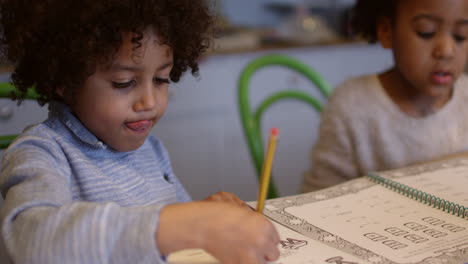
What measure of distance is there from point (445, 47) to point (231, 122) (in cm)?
132

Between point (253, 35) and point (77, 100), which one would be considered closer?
point (77, 100)

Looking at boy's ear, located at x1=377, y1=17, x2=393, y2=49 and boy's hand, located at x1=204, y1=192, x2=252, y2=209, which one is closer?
boy's hand, located at x1=204, y1=192, x2=252, y2=209

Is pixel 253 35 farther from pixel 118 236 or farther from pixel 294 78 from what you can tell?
pixel 118 236

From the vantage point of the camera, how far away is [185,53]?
0.79 meters

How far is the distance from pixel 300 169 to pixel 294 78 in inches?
16.4

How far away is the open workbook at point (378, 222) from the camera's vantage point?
0.60 m

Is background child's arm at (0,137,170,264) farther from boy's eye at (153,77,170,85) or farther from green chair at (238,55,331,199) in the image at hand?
green chair at (238,55,331,199)

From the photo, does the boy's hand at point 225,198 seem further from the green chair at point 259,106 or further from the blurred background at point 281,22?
the blurred background at point 281,22

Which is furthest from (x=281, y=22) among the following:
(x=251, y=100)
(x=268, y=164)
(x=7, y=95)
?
(x=268, y=164)

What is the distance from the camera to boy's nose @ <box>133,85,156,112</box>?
0.67 metres

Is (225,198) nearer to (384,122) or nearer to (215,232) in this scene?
(215,232)

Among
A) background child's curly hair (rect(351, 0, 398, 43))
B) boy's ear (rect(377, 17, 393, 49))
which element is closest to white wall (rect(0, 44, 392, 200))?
background child's curly hair (rect(351, 0, 398, 43))

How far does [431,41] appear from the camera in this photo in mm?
1083

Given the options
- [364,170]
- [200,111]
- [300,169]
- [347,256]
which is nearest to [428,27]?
[364,170]
